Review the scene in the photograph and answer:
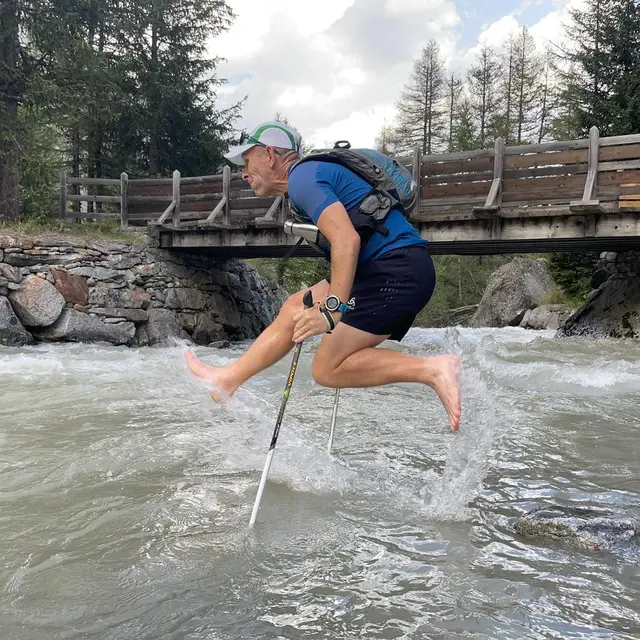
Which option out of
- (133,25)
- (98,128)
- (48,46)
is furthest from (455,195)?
(98,128)

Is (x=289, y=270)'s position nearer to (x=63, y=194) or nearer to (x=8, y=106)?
(x=63, y=194)

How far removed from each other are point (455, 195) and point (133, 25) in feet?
38.4

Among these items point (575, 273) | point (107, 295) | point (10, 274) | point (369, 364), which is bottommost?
point (107, 295)

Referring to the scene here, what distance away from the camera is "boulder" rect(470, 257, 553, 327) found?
21.2 m

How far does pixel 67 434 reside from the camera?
4176 millimetres

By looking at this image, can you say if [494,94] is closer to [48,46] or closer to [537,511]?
[48,46]

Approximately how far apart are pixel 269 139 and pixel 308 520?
6.00 ft

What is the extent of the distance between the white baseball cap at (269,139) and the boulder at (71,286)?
10.4 m

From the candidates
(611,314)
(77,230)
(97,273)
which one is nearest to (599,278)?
(611,314)

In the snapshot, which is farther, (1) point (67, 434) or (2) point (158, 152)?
(2) point (158, 152)

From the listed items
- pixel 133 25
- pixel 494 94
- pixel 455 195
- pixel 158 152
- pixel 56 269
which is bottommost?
pixel 56 269

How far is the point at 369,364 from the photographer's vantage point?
3031 millimetres

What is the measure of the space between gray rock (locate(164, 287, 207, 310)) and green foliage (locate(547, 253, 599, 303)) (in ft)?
39.9

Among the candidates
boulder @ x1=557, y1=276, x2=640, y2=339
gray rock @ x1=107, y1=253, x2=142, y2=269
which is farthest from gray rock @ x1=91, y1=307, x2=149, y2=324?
boulder @ x1=557, y1=276, x2=640, y2=339
